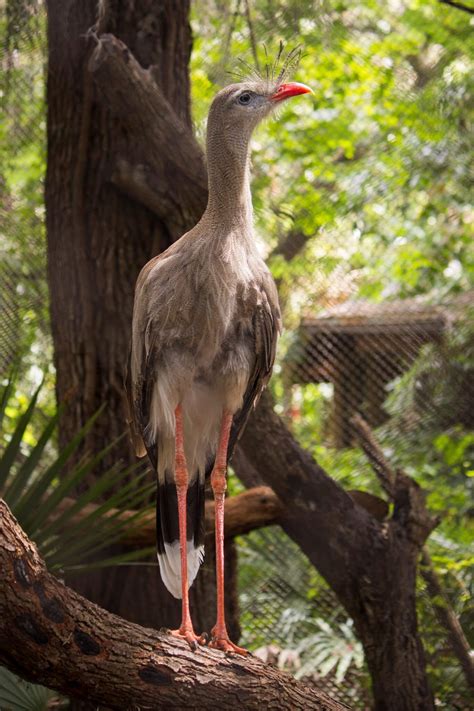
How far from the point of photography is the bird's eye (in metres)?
2.61

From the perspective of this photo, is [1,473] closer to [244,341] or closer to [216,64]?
[244,341]

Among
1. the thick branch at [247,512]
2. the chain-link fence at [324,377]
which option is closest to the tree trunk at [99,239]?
the thick branch at [247,512]

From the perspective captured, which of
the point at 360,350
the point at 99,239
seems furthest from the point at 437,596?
the point at 99,239

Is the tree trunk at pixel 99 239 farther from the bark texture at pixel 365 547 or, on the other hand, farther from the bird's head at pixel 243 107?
the bird's head at pixel 243 107

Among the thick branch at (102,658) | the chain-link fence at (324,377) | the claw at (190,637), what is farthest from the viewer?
the chain-link fence at (324,377)

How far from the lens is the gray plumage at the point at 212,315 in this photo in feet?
8.11

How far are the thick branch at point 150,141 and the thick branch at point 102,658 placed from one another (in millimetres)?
1899

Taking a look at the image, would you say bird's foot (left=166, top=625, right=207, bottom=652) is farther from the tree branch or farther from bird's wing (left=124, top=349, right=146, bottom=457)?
the tree branch

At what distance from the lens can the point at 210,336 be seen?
8.17ft

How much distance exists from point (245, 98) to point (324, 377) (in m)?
3.08

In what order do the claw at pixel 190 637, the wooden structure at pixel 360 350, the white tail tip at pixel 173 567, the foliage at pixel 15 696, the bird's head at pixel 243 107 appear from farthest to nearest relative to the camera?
1. the wooden structure at pixel 360 350
2. the white tail tip at pixel 173 567
3. the bird's head at pixel 243 107
4. the foliage at pixel 15 696
5. the claw at pixel 190 637

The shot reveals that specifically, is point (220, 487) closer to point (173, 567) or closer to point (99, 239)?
point (173, 567)

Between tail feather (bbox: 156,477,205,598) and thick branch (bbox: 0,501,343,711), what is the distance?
22.1 inches

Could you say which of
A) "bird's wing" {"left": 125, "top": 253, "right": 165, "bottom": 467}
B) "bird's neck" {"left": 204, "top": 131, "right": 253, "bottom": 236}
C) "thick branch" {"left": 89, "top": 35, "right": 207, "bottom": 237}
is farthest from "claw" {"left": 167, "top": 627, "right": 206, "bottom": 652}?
"thick branch" {"left": 89, "top": 35, "right": 207, "bottom": 237}
